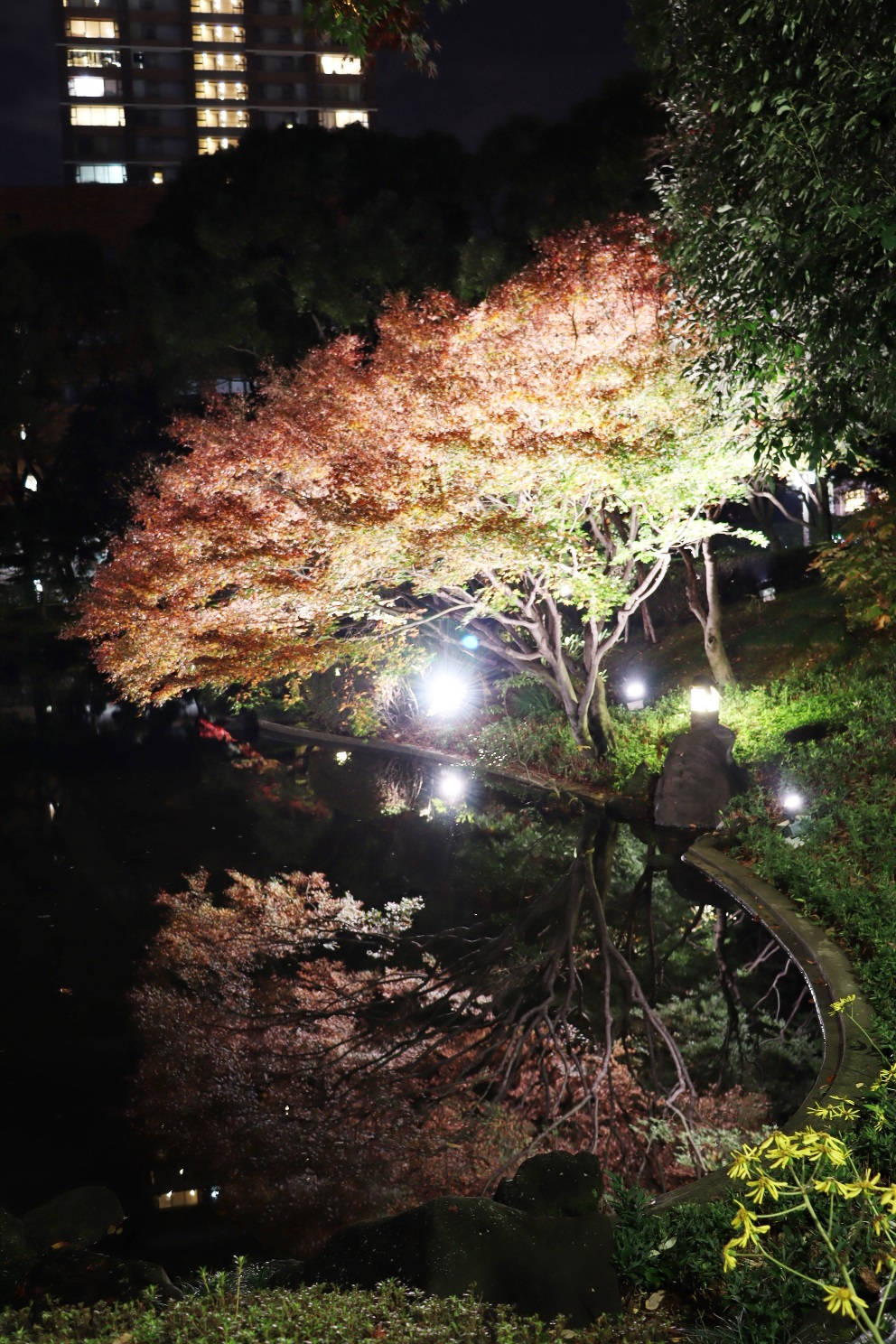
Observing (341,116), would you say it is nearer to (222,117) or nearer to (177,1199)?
(222,117)

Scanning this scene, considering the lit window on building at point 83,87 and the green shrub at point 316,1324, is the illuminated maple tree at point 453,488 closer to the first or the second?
the green shrub at point 316,1324

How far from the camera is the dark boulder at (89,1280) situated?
12.8 ft

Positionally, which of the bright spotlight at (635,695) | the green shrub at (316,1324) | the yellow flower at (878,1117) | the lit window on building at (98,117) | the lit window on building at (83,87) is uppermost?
the lit window on building at (83,87)

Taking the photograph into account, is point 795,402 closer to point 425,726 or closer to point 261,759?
point 425,726

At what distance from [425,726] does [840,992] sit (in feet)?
39.1

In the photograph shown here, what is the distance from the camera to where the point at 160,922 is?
32.5 feet

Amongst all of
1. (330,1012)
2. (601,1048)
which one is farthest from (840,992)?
(330,1012)

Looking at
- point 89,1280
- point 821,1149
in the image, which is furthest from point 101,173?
point 821,1149

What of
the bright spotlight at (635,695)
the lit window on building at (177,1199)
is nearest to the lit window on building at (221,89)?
the bright spotlight at (635,695)

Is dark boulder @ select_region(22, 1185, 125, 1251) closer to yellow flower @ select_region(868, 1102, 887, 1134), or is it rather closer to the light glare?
yellow flower @ select_region(868, 1102, 887, 1134)

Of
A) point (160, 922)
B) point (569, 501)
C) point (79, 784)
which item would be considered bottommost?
point (160, 922)

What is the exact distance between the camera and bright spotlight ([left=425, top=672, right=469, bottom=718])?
59.2ft

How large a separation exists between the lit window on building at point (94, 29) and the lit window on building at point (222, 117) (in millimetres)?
7946

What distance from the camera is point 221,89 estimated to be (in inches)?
3019
